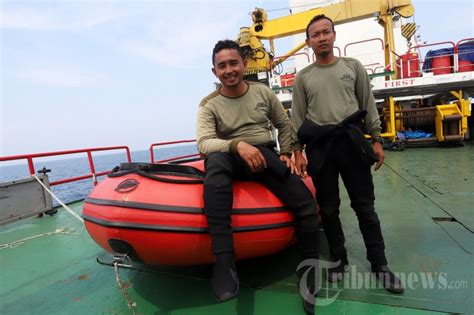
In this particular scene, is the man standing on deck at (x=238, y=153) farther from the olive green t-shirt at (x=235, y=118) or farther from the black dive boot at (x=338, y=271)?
the black dive boot at (x=338, y=271)

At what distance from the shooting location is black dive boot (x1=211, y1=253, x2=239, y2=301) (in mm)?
1538

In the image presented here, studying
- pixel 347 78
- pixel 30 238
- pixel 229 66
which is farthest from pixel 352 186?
pixel 30 238

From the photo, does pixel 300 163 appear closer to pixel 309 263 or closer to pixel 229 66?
pixel 309 263

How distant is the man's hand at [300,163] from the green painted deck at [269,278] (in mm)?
699

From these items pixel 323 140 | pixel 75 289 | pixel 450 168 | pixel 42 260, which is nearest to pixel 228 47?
pixel 323 140

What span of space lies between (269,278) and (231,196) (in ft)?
2.40

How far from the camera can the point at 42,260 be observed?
2.80m

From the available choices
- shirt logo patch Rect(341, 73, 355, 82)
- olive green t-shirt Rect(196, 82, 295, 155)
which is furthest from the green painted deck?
shirt logo patch Rect(341, 73, 355, 82)

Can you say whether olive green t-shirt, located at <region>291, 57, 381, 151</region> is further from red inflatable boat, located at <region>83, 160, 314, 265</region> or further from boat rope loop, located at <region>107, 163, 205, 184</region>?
boat rope loop, located at <region>107, 163, 205, 184</region>

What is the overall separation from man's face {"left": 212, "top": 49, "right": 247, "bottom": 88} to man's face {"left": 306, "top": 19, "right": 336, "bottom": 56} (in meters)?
0.48

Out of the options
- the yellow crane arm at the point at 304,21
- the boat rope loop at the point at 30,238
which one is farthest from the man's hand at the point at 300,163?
the yellow crane arm at the point at 304,21

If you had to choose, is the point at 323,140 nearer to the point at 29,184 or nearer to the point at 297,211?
the point at 297,211

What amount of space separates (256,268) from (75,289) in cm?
130

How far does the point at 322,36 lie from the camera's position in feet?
6.38
